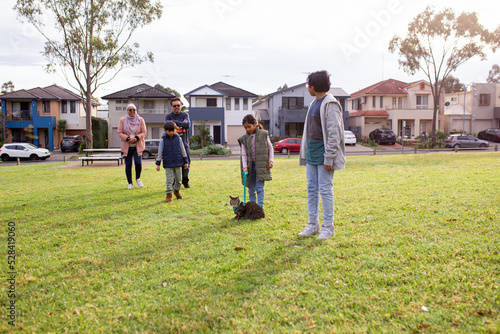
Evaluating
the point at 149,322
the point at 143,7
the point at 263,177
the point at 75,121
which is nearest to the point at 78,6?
the point at 143,7

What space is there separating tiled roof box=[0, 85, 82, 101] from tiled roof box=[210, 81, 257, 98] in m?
17.2

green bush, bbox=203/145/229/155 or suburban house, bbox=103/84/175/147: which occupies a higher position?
suburban house, bbox=103/84/175/147

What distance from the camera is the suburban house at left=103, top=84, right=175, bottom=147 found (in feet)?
145

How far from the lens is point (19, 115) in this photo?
44.1 m

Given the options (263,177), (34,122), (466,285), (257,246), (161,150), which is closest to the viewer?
(466,285)

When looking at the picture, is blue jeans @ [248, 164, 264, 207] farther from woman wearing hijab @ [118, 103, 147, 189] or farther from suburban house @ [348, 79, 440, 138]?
suburban house @ [348, 79, 440, 138]

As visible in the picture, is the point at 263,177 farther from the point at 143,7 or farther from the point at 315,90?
the point at 143,7

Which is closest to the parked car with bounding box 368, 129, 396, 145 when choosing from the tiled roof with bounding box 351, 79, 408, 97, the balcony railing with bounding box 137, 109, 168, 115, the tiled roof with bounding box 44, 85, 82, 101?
the tiled roof with bounding box 351, 79, 408, 97

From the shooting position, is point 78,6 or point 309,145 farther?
point 78,6

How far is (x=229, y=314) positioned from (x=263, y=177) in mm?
3099

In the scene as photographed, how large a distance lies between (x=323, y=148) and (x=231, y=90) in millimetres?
44005

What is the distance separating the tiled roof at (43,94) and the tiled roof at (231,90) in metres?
17.2

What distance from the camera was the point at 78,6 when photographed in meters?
28.7

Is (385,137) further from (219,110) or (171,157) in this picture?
(171,157)
